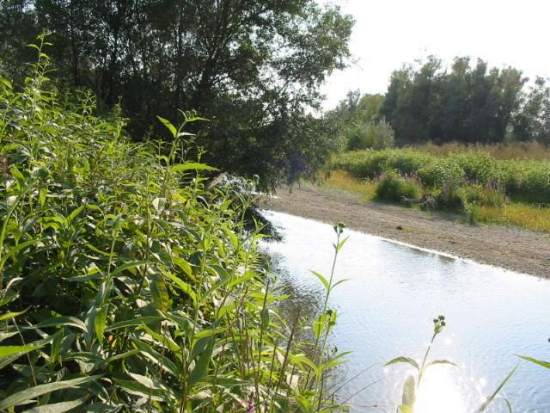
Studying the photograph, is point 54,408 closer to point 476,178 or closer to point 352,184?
point 476,178

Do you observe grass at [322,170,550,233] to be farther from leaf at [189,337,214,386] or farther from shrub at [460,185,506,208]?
leaf at [189,337,214,386]

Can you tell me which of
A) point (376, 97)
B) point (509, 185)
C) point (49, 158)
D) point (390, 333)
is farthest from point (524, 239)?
point (376, 97)

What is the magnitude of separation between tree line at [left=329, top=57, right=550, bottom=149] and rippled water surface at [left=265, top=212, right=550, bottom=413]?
74.4 ft

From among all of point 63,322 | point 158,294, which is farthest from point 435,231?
point 63,322

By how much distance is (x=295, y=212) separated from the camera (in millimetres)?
12070

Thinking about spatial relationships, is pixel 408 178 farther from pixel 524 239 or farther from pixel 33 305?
pixel 33 305

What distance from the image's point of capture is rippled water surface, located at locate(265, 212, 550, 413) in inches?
159

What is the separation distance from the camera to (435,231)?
1073 centimetres

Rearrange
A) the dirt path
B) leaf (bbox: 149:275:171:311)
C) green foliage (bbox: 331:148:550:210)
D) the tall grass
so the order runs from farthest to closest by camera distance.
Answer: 1. green foliage (bbox: 331:148:550:210)
2. the tall grass
3. the dirt path
4. leaf (bbox: 149:275:171:311)

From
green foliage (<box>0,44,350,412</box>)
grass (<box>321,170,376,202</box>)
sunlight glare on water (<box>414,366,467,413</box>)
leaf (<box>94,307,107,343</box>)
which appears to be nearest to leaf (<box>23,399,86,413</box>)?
green foliage (<box>0,44,350,412</box>)

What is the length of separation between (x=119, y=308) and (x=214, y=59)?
651cm

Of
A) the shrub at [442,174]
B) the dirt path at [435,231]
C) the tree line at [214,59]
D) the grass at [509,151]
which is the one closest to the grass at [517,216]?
the dirt path at [435,231]

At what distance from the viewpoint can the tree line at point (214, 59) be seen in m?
7.13

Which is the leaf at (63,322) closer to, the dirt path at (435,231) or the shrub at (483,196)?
the dirt path at (435,231)
